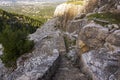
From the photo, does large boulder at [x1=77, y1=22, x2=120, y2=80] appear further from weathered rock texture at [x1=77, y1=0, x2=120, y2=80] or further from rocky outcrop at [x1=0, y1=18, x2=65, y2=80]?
rocky outcrop at [x1=0, y1=18, x2=65, y2=80]

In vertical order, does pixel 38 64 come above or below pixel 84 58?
below

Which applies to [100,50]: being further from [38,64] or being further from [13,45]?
[13,45]

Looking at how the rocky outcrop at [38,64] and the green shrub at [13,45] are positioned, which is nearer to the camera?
the rocky outcrop at [38,64]

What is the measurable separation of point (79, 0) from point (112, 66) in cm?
2962

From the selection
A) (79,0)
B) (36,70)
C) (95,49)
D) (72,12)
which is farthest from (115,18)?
(79,0)

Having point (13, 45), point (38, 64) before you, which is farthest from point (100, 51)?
A: point (13, 45)

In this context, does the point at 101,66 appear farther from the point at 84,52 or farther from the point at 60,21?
the point at 60,21

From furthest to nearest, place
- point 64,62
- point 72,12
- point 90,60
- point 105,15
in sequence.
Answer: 1. point 72,12
2. point 105,15
3. point 64,62
4. point 90,60

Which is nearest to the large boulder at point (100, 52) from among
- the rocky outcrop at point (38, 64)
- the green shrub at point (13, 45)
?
the rocky outcrop at point (38, 64)

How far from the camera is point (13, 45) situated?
22906 millimetres

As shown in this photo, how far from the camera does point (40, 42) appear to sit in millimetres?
27109

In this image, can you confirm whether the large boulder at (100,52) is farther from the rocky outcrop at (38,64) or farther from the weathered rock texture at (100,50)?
the rocky outcrop at (38,64)

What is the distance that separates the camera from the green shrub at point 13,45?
23.1 metres

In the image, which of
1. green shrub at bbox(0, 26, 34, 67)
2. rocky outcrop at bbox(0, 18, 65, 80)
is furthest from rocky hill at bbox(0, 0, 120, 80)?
green shrub at bbox(0, 26, 34, 67)
